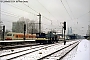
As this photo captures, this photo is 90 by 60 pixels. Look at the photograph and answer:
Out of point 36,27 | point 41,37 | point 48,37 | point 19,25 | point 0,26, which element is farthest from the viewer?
point 36,27

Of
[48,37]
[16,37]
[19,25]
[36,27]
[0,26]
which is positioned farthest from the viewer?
[36,27]

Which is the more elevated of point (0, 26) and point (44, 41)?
point (0, 26)

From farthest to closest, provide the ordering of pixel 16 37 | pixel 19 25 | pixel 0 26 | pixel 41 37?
pixel 19 25
pixel 0 26
pixel 16 37
pixel 41 37

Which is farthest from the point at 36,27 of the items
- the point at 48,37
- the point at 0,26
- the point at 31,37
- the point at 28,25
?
the point at 48,37

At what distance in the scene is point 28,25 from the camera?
105438 mm

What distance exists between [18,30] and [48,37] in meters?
53.2

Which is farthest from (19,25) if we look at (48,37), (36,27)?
(48,37)

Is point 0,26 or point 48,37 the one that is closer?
point 48,37

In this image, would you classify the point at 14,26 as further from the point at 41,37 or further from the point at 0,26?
the point at 41,37

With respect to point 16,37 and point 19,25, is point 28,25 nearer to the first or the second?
point 19,25

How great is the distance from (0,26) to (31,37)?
23.8 metres

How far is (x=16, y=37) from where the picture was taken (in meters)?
63.8

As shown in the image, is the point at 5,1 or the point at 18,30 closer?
the point at 5,1

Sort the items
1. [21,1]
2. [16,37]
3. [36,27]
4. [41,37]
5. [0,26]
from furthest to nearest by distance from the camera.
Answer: [36,27] < [0,26] < [16,37] < [41,37] < [21,1]
